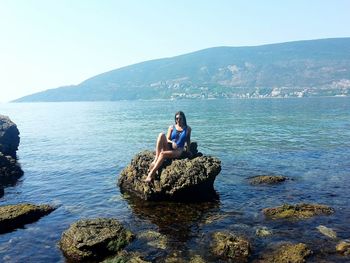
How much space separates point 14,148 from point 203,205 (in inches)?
1114

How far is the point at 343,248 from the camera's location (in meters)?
12.2

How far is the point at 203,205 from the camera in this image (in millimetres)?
17719

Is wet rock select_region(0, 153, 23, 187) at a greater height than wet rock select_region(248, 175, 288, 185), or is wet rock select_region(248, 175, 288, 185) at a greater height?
wet rock select_region(0, 153, 23, 187)

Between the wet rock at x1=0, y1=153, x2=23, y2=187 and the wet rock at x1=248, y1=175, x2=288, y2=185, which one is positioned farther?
the wet rock at x1=0, y1=153, x2=23, y2=187

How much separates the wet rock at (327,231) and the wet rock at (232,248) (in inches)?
123

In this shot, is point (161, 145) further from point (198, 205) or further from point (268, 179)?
point (268, 179)

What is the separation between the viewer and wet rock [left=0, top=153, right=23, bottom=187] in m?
24.6

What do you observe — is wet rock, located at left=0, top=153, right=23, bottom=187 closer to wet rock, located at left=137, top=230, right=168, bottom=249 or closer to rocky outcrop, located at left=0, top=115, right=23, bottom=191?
rocky outcrop, located at left=0, top=115, right=23, bottom=191

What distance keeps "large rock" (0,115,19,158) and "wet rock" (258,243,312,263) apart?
29.9m

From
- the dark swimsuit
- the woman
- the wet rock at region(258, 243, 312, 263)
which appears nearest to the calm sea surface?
the wet rock at region(258, 243, 312, 263)

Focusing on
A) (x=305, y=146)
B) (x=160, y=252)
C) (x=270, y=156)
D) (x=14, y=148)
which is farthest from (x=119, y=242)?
(x=14, y=148)

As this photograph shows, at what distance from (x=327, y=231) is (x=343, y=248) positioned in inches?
62.0

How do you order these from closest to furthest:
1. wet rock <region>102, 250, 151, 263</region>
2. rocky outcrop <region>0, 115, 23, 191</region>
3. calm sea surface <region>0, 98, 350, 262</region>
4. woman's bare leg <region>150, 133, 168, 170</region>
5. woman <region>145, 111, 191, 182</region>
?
wet rock <region>102, 250, 151, 263</region>, calm sea surface <region>0, 98, 350, 262</region>, woman's bare leg <region>150, 133, 168, 170</region>, woman <region>145, 111, 191, 182</region>, rocky outcrop <region>0, 115, 23, 191</region>

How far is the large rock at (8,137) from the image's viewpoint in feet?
118
